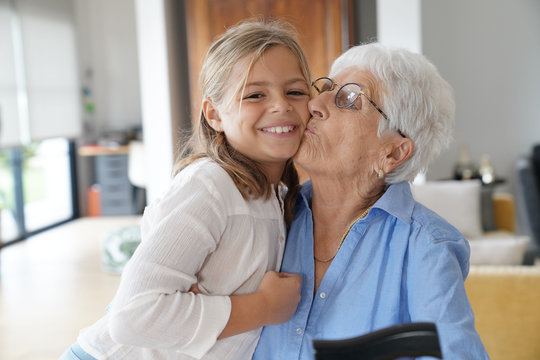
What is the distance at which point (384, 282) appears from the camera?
48.2 inches

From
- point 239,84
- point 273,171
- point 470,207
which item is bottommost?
point 470,207

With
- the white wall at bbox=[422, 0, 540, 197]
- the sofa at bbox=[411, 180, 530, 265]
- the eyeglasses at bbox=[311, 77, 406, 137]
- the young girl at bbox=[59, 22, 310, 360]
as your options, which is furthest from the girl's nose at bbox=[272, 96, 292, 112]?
the white wall at bbox=[422, 0, 540, 197]

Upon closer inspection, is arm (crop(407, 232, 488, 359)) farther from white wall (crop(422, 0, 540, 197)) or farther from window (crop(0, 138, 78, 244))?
window (crop(0, 138, 78, 244))

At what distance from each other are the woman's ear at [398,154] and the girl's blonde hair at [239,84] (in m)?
0.29

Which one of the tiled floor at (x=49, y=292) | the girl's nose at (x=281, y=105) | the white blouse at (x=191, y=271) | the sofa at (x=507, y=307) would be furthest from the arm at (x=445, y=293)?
the tiled floor at (x=49, y=292)

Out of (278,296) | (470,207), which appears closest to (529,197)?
(470,207)

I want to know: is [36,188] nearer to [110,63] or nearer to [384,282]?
[110,63]

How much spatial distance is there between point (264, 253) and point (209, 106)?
0.46 metres

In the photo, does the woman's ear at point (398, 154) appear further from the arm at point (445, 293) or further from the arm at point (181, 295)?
the arm at point (181, 295)

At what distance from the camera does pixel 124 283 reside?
3.56 feet

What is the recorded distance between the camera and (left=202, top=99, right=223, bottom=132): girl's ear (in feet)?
4.92

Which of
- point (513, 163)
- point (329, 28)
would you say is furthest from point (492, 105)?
point (329, 28)

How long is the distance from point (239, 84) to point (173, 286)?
1.79ft

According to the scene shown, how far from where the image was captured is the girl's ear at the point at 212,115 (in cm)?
150
